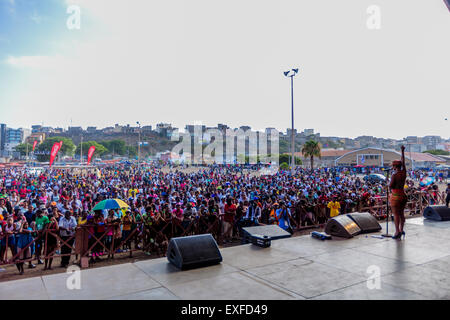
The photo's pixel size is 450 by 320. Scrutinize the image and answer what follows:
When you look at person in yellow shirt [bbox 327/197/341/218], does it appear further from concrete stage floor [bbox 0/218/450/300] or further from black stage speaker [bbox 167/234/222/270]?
black stage speaker [bbox 167/234/222/270]

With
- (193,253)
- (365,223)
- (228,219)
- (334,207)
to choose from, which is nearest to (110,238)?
(228,219)

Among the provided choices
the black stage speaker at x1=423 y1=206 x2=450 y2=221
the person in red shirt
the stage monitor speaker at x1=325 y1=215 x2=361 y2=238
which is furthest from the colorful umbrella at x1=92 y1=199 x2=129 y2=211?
the black stage speaker at x1=423 y1=206 x2=450 y2=221

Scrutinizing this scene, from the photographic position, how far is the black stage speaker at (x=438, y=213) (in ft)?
31.4

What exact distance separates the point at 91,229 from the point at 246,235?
4.13 meters

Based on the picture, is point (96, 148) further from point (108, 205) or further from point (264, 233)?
point (264, 233)

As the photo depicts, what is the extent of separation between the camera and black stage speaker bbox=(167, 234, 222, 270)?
5012 mm

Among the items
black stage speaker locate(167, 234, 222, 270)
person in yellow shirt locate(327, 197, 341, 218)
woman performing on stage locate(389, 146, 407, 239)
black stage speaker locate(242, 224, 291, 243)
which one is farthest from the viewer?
person in yellow shirt locate(327, 197, 341, 218)

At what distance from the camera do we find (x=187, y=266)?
196 inches

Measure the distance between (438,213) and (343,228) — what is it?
4.71 metres

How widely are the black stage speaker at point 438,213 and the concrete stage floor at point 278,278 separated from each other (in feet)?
12.6

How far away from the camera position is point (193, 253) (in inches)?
202

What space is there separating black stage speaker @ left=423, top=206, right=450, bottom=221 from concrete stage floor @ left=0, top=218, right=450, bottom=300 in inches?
151

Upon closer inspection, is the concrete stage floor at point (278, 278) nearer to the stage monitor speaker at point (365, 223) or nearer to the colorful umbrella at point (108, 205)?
the stage monitor speaker at point (365, 223)
